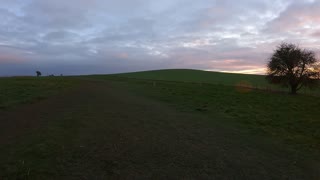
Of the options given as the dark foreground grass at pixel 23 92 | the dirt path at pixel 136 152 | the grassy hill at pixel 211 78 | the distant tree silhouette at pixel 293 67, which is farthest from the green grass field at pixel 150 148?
the grassy hill at pixel 211 78

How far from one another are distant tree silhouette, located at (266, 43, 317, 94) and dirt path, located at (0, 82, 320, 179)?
37.5 metres

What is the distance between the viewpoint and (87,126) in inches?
508

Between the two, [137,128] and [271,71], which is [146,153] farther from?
[271,71]

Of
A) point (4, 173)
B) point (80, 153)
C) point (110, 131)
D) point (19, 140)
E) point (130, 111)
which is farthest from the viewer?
point (130, 111)

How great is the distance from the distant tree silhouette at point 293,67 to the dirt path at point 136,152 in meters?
37.5

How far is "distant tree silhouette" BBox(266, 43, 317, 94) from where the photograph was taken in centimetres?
4728

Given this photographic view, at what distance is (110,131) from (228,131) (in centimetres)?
487

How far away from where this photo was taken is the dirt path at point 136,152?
7570 mm

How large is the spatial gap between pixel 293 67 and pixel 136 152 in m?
43.8

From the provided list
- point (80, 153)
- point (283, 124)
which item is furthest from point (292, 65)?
point (80, 153)

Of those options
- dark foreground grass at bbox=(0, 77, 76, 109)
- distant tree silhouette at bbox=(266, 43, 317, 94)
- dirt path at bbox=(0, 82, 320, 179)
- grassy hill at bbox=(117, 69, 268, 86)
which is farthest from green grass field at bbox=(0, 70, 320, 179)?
grassy hill at bbox=(117, 69, 268, 86)

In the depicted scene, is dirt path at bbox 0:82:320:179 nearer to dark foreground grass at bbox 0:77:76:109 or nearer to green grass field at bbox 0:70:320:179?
green grass field at bbox 0:70:320:179

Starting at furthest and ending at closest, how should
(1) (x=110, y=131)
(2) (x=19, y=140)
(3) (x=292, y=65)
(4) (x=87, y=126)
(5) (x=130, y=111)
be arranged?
(3) (x=292, y=65) → (5) (x=130, y=111) → (4) (x=87, y=126) → (1) (x=110, y=131) → (2) (x=19, y=140)

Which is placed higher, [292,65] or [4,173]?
[292,65]
